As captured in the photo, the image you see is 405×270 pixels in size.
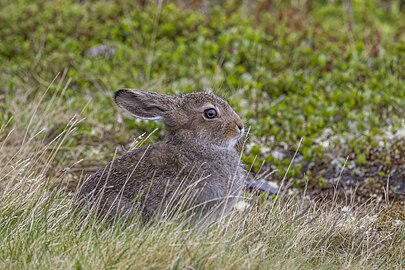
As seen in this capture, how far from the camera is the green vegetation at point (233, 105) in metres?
5.96

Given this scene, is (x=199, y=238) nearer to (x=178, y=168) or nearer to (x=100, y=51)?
(x=178, y=168)

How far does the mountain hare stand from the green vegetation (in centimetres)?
24

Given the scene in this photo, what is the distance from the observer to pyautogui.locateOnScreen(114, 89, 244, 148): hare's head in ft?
22.6

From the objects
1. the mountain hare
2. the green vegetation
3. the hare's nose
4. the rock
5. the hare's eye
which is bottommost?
the rock

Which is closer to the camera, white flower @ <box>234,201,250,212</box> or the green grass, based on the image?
the green grass

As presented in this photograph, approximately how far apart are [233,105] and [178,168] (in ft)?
13.1

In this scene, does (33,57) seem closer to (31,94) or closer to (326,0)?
(31,94)

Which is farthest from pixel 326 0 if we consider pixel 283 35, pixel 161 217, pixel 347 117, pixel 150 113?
pixel 161 217

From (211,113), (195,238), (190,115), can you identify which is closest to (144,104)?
(190,115)

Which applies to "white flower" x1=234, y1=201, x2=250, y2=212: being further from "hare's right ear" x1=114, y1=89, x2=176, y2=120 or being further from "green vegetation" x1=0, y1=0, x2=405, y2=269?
"hare's right ear" x1=114, y1=89, x2=176, y2=120

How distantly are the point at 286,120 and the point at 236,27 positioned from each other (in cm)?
339

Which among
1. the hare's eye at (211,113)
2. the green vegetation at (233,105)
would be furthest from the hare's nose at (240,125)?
the green vegetation at (233,105)

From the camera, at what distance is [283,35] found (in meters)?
13.2

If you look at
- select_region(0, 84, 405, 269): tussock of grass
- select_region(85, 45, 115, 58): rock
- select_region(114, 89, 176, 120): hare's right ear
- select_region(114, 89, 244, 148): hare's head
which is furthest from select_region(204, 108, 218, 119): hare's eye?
select_region(85, 45, 115, 58): rock
